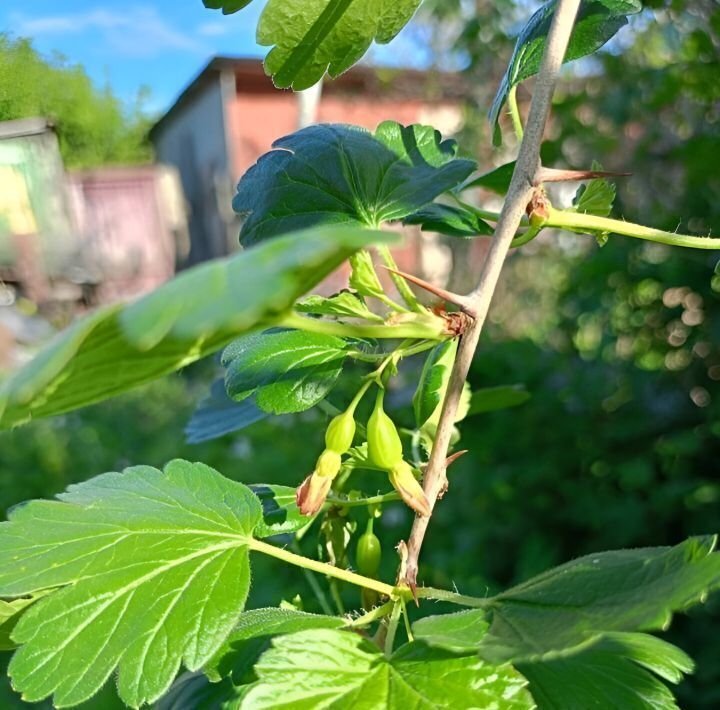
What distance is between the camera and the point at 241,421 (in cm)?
62

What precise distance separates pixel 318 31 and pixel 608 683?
0.41 metres

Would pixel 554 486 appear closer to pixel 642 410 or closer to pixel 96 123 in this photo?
pixel 642 410

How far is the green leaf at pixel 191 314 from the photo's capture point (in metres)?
0.25

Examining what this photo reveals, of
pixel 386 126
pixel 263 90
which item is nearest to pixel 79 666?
pixel 386 126

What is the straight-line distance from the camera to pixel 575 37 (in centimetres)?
58

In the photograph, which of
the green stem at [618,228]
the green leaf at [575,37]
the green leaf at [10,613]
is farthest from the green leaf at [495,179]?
the green leaf at [10,613]

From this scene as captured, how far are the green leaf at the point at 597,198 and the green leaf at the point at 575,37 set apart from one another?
94 mm

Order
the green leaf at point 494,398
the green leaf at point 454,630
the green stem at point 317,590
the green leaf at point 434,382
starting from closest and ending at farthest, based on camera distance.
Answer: the green leaf at point 454,630 < the green leaf at point 434,382 < the green stem at point 317,590 < the green leaf at point 494,398

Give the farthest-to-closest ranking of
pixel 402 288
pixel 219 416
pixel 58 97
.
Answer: pixel 219 416 < pixel 58 97 < pixel 402 288

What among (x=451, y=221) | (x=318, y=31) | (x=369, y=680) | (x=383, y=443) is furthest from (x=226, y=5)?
(x=369, y=680)

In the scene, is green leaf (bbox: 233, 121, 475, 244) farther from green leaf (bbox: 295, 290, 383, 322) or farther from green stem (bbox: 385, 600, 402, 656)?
green stem (bbox: 385, 600, 402, 656)

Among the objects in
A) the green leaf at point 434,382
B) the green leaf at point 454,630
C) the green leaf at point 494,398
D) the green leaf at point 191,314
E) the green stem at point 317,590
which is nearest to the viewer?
the green leaf at point 191,314

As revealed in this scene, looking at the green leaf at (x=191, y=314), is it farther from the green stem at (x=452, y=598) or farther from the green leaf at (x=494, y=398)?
the green leaf at (x=494, y=398)

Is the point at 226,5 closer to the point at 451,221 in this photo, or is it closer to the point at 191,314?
the point at 451,221
